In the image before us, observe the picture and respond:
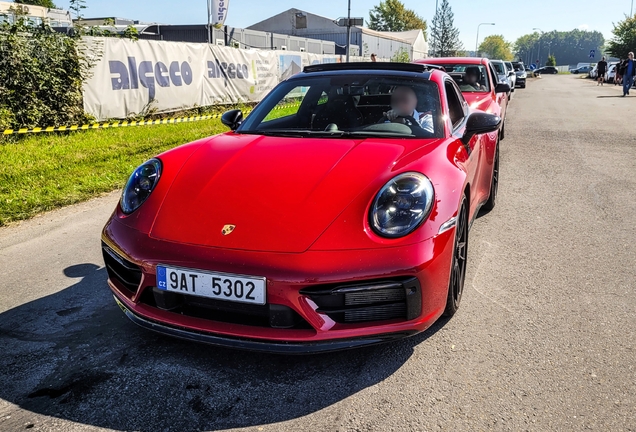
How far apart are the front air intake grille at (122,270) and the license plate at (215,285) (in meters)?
0.23

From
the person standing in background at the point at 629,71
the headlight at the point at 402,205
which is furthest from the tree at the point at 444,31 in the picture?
the headlight at the point at 402,205

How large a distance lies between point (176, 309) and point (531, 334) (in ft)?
6.05

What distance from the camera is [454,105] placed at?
405 cm

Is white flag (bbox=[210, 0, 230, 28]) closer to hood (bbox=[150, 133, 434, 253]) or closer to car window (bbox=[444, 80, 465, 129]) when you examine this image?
car window (bbox=[444, 80, 465, 129])

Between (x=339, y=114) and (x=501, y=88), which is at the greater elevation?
(x=501, y=88)

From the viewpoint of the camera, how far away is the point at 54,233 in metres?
4.92

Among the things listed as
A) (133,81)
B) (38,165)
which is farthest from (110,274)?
(133,81)

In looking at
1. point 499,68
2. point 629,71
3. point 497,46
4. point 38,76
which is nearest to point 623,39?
point 629,71

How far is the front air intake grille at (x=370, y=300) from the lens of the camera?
2377mm

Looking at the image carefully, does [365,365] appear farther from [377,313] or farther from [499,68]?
[499,68]

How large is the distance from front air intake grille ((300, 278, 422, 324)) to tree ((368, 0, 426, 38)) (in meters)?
90.3

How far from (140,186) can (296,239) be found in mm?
1114

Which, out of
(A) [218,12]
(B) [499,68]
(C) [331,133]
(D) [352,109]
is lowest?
(C) [331,133]

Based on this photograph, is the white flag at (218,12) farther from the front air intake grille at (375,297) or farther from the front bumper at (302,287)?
the front air intake grille at (375,297)
